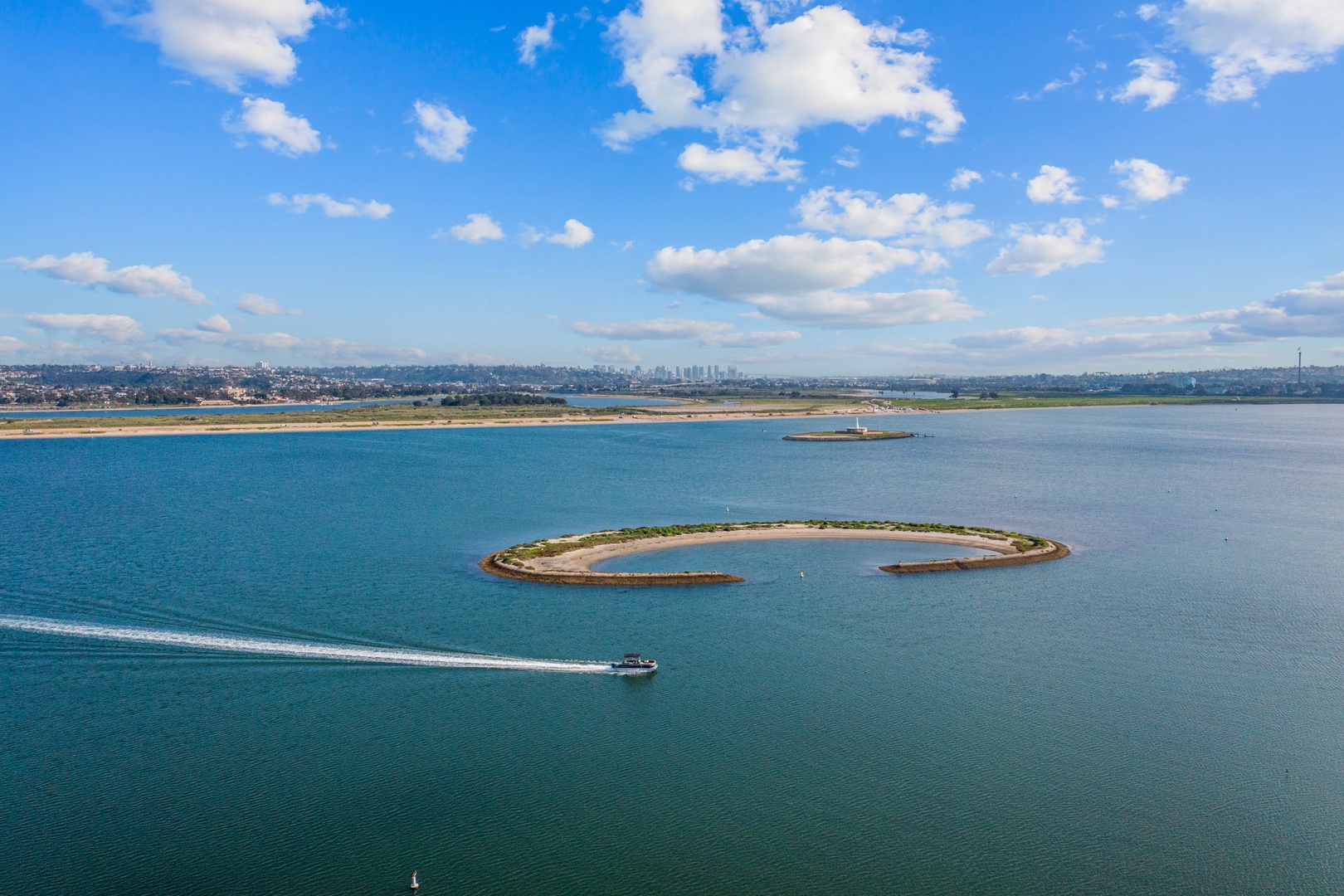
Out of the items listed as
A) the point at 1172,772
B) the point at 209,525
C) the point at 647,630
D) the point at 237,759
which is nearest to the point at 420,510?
the point at 209,525

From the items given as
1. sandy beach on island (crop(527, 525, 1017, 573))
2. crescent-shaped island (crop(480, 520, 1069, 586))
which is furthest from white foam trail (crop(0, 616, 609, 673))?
sandy beach on island (crop(527, 525, 1017, 573))

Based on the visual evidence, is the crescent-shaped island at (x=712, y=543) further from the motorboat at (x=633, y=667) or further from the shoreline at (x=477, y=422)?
the shoreline at (x=477, y=422)

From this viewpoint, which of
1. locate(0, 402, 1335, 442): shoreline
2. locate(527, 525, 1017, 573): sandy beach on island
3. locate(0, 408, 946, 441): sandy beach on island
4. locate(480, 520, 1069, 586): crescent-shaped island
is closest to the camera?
locate(480, 520, 1069, 586): crescent-shaped island

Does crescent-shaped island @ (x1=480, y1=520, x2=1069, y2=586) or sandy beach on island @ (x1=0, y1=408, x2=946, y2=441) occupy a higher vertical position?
sandy beach on island @ (x1=0, y1=408, x2=946, y2=441)

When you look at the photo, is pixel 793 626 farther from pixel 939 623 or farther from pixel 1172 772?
pixel 1172 772

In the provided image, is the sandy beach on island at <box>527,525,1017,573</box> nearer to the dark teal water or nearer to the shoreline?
the dark teal water
